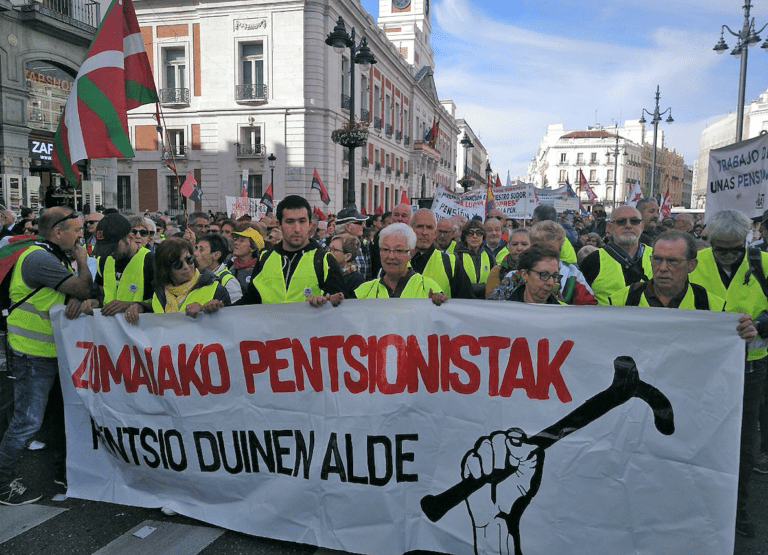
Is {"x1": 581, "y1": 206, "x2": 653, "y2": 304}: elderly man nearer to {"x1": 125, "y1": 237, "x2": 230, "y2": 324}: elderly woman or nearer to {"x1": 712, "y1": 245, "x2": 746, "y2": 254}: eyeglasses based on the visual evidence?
{"x1": 712, "y1": 245, "x2": 746, "y2": 254}: eyeglasses

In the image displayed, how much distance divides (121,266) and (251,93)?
27.7 meters

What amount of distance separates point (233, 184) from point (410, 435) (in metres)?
29.2

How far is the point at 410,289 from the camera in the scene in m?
3.61

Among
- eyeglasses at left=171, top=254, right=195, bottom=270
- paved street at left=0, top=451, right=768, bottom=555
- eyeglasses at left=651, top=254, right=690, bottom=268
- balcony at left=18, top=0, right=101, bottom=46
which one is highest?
balcony at left=18, top=0, right=101, bottom=46

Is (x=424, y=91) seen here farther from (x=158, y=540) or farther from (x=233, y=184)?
(x=158, y=540)

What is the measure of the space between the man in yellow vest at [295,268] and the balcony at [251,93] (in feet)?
91.5

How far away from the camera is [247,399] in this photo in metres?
3.44

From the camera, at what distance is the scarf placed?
3862 millimetres

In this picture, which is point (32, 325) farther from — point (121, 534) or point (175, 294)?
point (121, 534)

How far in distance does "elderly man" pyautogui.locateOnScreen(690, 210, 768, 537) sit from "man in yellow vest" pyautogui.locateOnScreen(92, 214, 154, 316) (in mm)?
3704

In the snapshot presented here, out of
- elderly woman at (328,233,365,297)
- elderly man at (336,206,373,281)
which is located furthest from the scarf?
elderly man at (336,206,373,281)

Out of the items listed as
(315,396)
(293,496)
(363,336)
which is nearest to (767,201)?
(363,336)

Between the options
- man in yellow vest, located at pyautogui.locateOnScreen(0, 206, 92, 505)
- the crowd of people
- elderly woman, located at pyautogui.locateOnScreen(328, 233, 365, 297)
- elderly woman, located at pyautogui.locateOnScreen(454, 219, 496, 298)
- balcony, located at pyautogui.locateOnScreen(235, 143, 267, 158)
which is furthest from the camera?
balcony, located at pyautogui.locateOnScreen(235, 143, 267, 158)

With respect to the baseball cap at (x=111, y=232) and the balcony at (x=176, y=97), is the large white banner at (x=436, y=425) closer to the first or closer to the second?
the baseball cap at (x=111, y=232)
